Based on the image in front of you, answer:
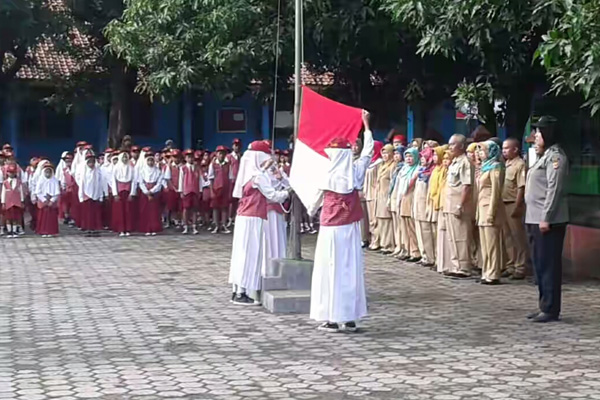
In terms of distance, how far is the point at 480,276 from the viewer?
1409cm

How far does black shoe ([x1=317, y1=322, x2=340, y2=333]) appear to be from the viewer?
9.93m

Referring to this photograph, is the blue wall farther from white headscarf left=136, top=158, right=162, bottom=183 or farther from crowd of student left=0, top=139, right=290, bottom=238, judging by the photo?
white headscarf left=136, top=158, right=162, bottom=183

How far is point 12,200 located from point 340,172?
44.0ft

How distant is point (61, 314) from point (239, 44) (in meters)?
8.66

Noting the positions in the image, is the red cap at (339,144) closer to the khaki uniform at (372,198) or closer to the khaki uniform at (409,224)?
the khaki uniform at (409,224)

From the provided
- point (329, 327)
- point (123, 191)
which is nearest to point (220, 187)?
point (123, 191)

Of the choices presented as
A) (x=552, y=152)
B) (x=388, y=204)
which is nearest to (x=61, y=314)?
(x=552, y=152)

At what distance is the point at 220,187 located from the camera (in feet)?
73.2

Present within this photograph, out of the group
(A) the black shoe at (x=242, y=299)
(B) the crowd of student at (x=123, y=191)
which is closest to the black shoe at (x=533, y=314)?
(A) the black shoe at (x=242, y=299)

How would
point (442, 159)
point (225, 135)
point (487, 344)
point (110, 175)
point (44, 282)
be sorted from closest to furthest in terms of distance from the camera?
point (487, 344) → point (44, 282) → point (442, 159) → point (110, 175) → point (225, 135)

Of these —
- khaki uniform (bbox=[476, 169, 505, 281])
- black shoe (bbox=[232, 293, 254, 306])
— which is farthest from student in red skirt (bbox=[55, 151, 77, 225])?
khaki uniform (bbox=[476, 169, 505, 281])

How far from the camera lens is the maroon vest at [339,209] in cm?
979

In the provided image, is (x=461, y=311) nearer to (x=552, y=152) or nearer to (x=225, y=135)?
(x=552, y=152)

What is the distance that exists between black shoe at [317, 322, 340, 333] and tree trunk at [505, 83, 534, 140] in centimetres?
766
